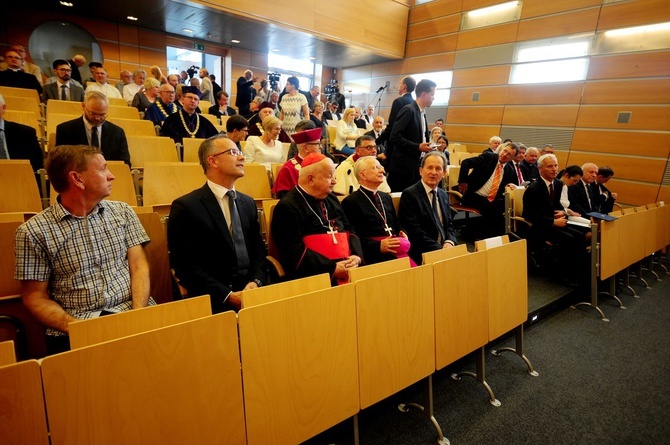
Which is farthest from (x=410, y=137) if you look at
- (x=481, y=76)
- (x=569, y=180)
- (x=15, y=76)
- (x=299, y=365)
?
(x=481, y=76)

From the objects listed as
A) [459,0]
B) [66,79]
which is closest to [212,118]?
[66,79]

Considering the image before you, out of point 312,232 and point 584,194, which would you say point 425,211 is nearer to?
point 312,232

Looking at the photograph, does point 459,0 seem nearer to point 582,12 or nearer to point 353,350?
point 582,12

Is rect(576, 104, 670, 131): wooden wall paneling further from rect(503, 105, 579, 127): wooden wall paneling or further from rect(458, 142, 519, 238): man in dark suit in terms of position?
rect(458, 142, 519, 238): man in dark suit

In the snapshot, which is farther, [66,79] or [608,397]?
[66,79]

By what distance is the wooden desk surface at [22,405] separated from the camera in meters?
0.82

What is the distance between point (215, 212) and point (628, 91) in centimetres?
701

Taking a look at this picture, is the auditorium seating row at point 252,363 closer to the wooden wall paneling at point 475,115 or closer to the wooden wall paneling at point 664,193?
the wooden wall paneling at point 664,193

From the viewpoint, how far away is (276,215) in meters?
2.12

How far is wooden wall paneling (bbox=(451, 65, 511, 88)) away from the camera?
741 cm

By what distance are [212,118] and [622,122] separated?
6.60 m

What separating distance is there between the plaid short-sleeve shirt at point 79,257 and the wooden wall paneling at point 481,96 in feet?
25.5

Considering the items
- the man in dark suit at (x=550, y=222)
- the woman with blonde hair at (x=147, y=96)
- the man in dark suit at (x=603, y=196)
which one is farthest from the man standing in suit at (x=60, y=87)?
the man in dark suit at (x=603, y=196)

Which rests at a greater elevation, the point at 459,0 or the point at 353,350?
the point at 459,0
